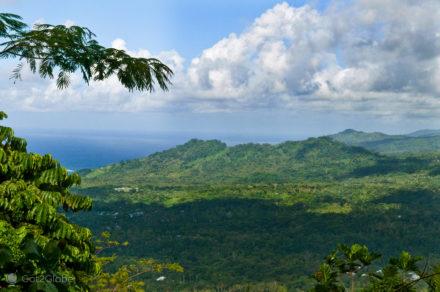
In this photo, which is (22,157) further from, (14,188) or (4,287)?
(4,287)

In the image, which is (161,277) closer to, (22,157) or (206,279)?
(206,279)

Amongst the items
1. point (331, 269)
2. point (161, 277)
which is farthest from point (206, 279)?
point (331, 269)

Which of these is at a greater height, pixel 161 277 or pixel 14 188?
pixel 14 188

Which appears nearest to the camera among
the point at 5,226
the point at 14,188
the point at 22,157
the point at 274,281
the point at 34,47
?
the point at 5,226

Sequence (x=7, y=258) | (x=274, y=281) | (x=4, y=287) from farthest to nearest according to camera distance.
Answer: (x=274, y=281) → (x=4, y=287) → (x=7, y=258)

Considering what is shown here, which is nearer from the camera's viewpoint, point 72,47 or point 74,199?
point 74,199

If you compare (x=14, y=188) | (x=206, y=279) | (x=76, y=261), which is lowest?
(x=206, y=279)
